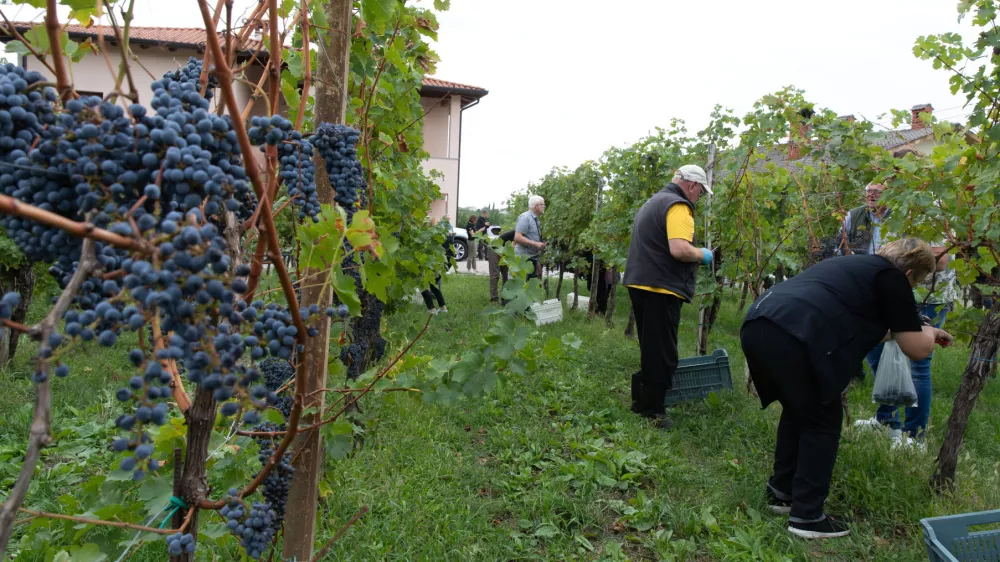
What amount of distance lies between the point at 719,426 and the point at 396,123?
2924mm

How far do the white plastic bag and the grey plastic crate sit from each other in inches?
55.1

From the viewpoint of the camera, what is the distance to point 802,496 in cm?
298

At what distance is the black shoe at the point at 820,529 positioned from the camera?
296 cm

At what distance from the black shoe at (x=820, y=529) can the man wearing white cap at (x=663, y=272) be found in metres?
1.39

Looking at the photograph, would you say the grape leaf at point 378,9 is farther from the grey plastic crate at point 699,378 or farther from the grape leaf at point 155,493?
the grey plastic crate at point 699,378

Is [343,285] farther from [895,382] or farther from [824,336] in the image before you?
[895,382]

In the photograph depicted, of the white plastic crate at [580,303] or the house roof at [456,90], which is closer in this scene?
the white plastic crate at [580,303]

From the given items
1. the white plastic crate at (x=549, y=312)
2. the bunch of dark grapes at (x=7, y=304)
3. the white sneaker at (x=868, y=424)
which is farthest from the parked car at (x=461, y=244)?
the bunch of dark grapes at (x=7, y=304)

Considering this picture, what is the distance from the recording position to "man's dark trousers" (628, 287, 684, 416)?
4.30m

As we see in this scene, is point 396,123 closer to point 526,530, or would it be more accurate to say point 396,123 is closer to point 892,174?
point 526,530

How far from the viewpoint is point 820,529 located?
298 centimetres

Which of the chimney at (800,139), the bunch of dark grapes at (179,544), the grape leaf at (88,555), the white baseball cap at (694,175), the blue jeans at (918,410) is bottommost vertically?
the blue jeans at (918,410)

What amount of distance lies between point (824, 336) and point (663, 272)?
1511 mm

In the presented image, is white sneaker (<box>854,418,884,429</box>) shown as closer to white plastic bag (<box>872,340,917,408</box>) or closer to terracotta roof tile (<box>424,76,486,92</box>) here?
white plastic bag (<box>872,340,917,408</box>)
